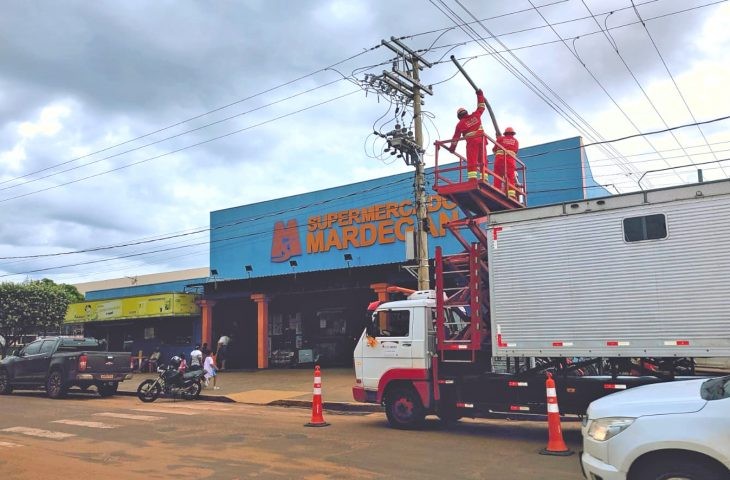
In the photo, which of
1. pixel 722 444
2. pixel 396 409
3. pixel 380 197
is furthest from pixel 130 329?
pixel 722 444

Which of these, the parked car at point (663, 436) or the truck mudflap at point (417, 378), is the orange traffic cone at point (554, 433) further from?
the parked car at point (663, 436)

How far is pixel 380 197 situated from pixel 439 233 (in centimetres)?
354

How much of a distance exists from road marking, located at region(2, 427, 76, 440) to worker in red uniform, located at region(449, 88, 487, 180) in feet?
27.8

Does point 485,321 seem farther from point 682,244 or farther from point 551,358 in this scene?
point 682,244

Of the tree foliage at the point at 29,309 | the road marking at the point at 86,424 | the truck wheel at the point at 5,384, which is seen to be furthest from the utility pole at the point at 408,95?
the tree foliage at the point at 29,309

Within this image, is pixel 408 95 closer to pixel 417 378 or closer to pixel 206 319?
pixel 417 378

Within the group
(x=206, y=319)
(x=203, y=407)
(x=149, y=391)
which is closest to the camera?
(x=203, y=407)

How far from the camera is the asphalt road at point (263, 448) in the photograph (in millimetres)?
7613

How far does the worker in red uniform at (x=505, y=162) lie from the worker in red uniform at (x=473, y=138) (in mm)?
626

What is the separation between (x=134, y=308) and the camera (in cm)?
3042

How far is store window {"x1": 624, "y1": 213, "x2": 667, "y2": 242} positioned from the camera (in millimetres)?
8633

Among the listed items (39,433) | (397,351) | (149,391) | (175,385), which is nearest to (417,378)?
(397,351)

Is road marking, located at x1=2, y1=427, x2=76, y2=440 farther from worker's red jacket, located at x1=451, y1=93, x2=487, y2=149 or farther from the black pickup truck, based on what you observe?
worker's red jacket, located at x1=451, y1=93, x2=487, y2=149

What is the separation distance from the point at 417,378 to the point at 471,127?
4.80 m
